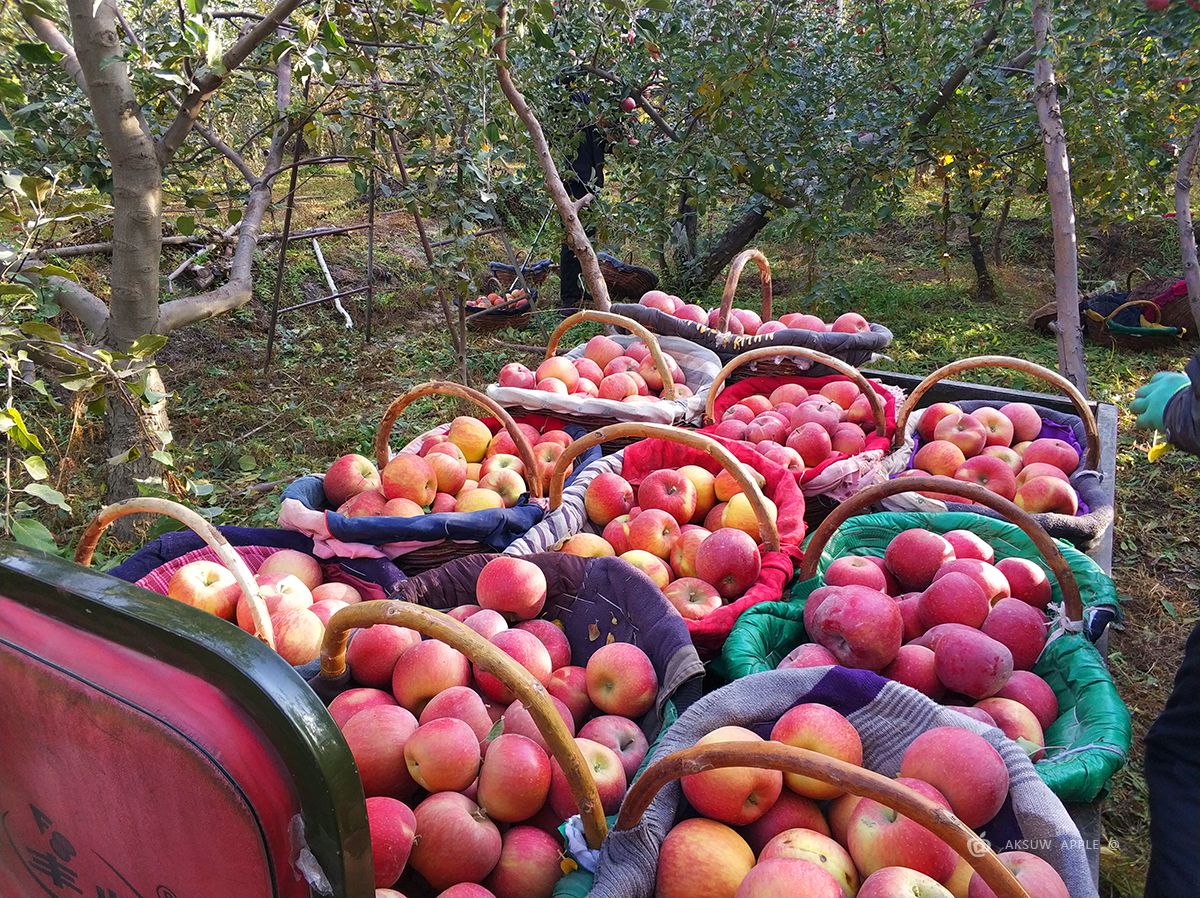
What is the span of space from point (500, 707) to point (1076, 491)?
1889mm

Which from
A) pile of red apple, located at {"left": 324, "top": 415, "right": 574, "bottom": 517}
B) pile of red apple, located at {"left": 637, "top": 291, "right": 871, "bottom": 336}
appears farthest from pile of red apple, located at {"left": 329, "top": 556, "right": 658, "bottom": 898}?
pile of red apple, located at {"left": 637, "top": 291, "right": 871, "bottom": 336}

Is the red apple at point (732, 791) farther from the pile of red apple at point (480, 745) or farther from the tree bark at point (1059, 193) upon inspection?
the tree bark at point (1059, 193)

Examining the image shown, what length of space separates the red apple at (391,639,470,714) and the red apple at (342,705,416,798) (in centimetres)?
12

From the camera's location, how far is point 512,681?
1142mm

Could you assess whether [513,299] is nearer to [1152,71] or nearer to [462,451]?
[462,451]

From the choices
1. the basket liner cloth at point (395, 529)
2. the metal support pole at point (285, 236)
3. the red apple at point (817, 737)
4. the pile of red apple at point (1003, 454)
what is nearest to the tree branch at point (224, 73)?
the metal support pole at point (285, 236)

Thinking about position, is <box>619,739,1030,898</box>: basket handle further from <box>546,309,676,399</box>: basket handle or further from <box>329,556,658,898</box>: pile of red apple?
<box>546,309,676,399</box>: basket handle

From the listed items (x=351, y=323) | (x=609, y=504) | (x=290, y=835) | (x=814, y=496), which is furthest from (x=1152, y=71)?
(x=290, y=835)

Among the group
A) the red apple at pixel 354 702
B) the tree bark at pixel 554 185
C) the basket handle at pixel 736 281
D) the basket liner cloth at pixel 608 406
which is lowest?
the red apple at pixel 354 702

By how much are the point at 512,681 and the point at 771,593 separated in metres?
0.97

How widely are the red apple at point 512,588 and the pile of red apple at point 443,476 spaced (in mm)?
484

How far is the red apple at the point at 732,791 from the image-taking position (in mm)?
1267

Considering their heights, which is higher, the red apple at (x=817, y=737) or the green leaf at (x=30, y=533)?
the green leaf at (x=30, y=533)

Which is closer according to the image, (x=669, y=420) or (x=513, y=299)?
(x=669, y=420)
